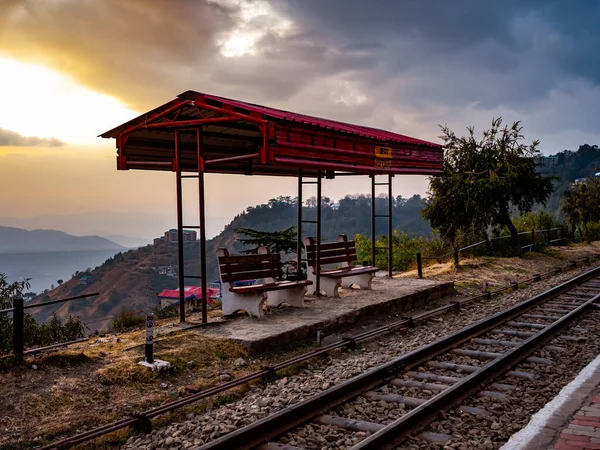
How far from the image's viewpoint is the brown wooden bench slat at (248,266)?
30.4 feet

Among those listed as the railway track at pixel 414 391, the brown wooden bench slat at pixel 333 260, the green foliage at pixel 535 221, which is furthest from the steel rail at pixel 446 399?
the green foliage at pixel 535 221

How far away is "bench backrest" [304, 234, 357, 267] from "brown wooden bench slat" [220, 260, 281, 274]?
1.59 metres

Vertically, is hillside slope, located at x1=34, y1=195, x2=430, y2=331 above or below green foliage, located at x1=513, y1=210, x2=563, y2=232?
below

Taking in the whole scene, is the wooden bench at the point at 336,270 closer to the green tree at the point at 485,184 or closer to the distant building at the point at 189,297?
the distant building at the point at 189,297

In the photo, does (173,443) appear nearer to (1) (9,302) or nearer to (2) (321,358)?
(2) (321,358)

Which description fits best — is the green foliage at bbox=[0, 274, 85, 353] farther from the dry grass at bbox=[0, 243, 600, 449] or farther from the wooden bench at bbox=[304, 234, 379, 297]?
the wooden bench at bbox=[304, 234, 379, 297]

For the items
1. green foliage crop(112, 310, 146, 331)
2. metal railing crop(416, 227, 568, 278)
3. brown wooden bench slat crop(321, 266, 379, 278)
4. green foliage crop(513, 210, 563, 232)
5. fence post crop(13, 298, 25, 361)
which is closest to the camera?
fence post crop(13, 298, 25, 361)

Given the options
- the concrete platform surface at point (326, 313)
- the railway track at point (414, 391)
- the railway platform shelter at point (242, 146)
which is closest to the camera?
the railway track at point (414, 391)

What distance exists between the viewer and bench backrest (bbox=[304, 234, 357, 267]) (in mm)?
11664

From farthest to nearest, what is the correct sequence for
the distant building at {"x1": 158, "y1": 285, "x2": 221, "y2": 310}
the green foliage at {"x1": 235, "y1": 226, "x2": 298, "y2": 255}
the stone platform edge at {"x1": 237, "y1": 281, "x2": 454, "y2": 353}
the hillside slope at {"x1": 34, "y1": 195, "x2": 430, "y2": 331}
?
the hillside slope at {"x1": 34, "y1": 195, "x2": 430, "y2": 331} → the green foliage at {"x1": 235, "y1": 226, "x2": 298, "y2": 255} → the distant building at {"x1": 158, "y1": 285, "x2": 221, "y2": 310} → the stone platform edge at {"x1": 237, "y1": 281, "x2": 454, "y2": 353}

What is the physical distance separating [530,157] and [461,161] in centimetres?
266

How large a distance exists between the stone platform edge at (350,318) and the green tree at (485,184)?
9.58 m

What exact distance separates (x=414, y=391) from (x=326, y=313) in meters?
3.69

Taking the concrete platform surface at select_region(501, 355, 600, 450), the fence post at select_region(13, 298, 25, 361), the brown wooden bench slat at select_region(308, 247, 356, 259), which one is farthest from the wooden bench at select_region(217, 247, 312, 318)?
the concrete platform surface at select_region(501, 355, 600, 450)
